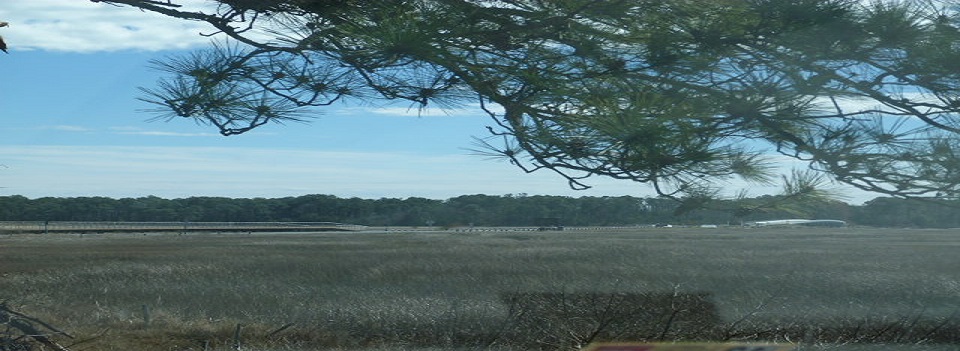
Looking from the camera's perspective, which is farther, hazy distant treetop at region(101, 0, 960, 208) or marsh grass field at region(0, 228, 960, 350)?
marsh grass field at region(0, 228, 960, 350)

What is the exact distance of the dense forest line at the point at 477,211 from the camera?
21.5 ft

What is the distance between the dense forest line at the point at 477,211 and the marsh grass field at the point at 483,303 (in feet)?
2.68

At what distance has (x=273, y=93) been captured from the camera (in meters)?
6.05

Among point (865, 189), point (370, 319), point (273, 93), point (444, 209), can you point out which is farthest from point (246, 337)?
point (444, 209)

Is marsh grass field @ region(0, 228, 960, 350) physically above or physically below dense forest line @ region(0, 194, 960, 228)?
below

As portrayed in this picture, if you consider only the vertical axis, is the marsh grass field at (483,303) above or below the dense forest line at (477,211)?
below

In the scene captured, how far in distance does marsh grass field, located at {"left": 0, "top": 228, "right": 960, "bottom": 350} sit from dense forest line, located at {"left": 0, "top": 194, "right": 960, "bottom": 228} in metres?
0.82

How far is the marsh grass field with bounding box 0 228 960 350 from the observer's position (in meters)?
8.91

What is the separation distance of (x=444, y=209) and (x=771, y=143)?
1483 cm

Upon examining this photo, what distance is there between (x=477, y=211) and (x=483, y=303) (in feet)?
28.2

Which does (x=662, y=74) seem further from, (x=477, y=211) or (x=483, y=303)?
(x=477, y=211)

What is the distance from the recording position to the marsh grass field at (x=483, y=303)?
891cm

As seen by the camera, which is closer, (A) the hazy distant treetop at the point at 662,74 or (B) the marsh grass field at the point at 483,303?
(A) the hazy distant treetop at the point at 662,74

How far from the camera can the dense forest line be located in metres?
6.54
